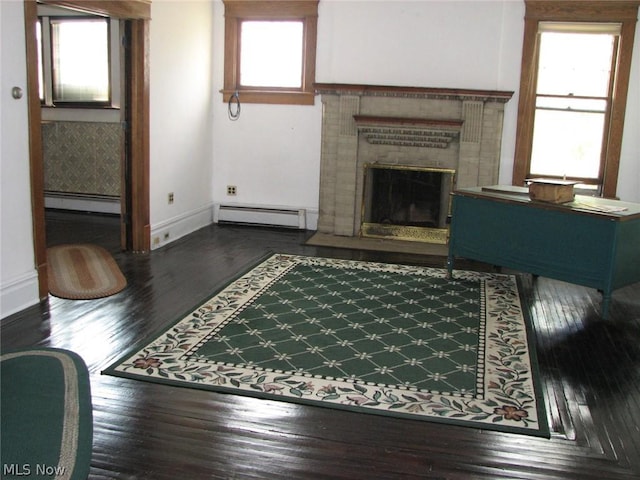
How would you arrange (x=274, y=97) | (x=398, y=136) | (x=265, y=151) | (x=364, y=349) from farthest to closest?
(x=265, y=151), (x=274, y=97), (x=398, y=136), (x=364, y=349)

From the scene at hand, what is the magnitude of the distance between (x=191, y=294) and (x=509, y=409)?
97.4 inches

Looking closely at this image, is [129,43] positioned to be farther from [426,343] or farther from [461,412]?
[461,412]

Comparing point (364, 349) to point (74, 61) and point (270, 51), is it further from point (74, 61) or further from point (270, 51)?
point (74, 61)

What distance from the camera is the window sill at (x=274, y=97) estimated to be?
6.95m

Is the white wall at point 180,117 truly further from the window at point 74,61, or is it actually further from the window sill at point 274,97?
the window at point 74,61

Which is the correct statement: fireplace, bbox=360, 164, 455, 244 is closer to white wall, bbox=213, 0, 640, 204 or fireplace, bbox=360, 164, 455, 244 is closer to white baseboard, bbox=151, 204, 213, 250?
white wall, bbox=213, 0, 640, 204

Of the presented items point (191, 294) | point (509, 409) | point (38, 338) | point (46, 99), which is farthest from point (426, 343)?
point (46, 99)

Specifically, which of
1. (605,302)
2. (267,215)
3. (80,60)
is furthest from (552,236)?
(80,60)

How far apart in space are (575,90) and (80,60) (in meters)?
5.58

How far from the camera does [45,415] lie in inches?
101

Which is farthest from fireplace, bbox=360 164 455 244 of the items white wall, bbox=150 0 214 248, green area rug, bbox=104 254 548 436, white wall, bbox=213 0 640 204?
white wall, bbox=150 0 214 248

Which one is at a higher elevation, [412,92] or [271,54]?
[271,54]

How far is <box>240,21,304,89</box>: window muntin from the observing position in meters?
6.97

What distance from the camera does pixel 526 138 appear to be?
6500 mm
